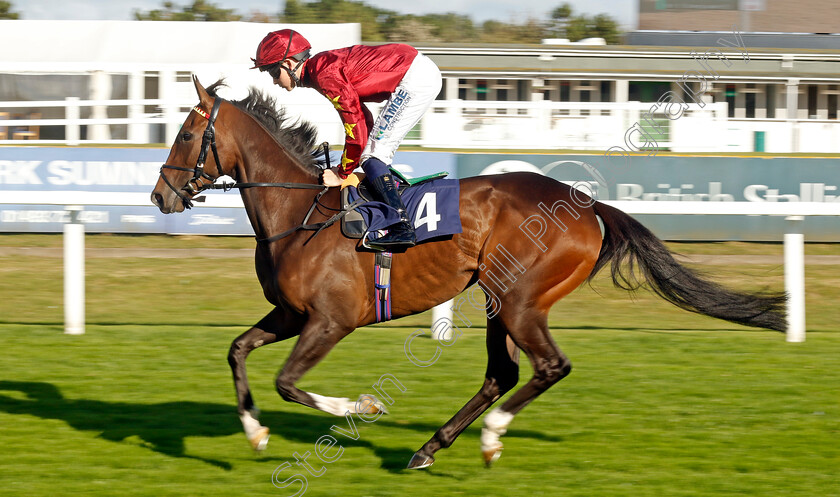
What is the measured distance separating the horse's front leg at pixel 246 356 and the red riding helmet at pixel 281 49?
1.21 metres

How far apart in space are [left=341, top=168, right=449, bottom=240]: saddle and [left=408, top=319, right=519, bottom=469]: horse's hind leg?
2.76 feet

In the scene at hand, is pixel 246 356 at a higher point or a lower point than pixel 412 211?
lower

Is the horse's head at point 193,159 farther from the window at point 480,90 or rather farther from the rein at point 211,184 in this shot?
the window at point 480,90

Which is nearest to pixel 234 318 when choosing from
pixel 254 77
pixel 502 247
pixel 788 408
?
pixel 502 247

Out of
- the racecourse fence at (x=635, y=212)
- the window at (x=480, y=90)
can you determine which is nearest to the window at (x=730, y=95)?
the window at (x=480, y=90)

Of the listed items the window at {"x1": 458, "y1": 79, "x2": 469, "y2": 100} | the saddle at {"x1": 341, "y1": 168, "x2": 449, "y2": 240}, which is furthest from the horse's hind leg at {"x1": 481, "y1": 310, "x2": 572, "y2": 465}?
the window at {"x1": 458, "y1": 79, "x2": 469, "y2": 100}

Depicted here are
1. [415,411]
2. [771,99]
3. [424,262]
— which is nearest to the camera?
[424,262]

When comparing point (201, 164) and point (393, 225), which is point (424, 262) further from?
point (201, 164)

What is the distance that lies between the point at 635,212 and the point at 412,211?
10.7ft

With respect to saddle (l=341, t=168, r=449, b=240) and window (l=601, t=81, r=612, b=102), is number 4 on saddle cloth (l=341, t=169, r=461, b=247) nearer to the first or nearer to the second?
saddle (l=341, t=168, r=449, b=240)

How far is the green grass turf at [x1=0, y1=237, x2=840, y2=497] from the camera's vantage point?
4.19 meters

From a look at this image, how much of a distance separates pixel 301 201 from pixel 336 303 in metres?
0.57

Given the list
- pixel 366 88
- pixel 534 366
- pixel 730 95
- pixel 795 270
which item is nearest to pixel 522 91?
pixel 730 95

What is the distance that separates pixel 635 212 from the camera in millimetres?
7289
